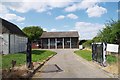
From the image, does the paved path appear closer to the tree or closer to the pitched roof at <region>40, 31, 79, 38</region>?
the pitched roof at <region>40, 31, 79, 38</region>

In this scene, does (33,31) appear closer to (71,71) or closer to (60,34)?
(60,34)

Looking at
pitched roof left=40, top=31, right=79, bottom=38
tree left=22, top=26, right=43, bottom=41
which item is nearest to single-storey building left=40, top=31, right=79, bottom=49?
pitched roof left=40, top=31, right=79, bottom=38

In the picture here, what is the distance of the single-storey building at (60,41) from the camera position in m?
78.6

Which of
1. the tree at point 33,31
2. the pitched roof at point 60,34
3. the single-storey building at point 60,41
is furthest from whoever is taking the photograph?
the tree at point 33,31

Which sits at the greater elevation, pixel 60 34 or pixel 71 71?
pixel 60 34

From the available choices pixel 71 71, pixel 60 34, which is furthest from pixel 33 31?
pixel 71 71

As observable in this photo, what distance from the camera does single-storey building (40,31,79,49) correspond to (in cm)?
7856

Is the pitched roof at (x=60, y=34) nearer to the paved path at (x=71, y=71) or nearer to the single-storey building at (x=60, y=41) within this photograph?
the single-storey building at (x=60, y=41)

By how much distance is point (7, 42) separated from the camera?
3647cm

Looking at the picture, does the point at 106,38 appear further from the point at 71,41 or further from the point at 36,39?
the point at 36,39

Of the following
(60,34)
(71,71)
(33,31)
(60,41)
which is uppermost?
(33,31)

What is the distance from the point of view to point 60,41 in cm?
7962

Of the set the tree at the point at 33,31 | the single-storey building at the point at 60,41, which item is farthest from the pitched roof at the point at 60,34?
the tree at the point at 33,31

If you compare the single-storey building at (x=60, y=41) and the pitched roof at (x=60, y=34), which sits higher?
the pitched roof at (x=60, y=34)
